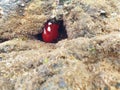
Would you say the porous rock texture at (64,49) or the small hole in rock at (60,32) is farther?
the small hole in rock at (60,32)

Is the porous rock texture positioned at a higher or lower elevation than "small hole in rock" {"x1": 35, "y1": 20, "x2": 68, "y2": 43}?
higher

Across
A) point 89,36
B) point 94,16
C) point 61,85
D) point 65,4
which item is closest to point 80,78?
point 61,85

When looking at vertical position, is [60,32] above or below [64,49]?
below

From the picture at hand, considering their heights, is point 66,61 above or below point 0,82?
above

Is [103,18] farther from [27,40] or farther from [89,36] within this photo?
[27,40]

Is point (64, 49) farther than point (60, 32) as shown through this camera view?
No

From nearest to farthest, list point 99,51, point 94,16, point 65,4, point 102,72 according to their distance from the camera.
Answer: point 102,72 → point 99,51 → point 94,16 → point 65,4

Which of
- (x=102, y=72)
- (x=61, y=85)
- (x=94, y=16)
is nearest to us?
(x=61, y=85)

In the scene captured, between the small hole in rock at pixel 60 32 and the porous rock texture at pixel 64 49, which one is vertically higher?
the porous rock texture at pixel 64 49
